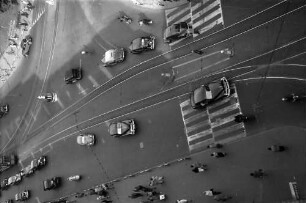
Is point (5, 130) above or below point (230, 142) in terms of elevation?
above

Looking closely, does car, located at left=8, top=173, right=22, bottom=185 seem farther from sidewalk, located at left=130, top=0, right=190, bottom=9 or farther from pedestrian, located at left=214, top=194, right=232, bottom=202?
pedestrian, located at left=214, top=194, right=232, bottom=202

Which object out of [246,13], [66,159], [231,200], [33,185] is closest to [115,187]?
[66,159]

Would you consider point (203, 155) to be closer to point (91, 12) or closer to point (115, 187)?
point (115, 187)

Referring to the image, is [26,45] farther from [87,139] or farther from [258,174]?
[258,174]

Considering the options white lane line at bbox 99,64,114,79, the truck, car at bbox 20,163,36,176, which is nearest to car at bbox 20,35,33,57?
the truck

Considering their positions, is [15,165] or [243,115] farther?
[15,165]
